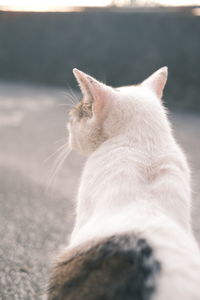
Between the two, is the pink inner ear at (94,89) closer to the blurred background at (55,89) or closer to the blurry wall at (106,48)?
the blurred background at (55,89)

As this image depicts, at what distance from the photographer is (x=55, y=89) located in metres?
4.68

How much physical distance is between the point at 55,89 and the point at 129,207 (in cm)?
394

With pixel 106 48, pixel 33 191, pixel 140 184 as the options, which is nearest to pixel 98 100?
pixel 140 184

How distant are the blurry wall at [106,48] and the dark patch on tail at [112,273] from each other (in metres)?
3.18

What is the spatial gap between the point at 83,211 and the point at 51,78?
13.2ft

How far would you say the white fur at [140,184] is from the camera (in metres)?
0.69

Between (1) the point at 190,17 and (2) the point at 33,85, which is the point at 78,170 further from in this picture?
(2) the point at 33,85

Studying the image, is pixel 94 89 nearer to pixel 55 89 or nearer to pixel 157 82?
pixel 157 82

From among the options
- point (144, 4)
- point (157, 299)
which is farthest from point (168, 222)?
point (144, 4)

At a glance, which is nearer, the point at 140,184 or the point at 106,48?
the point at 140,184

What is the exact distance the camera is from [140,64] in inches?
166

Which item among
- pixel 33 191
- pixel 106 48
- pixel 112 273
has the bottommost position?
pixel 33 191

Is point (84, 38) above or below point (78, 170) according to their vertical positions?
above

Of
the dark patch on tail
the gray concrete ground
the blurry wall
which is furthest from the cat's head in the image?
the blurry wall
